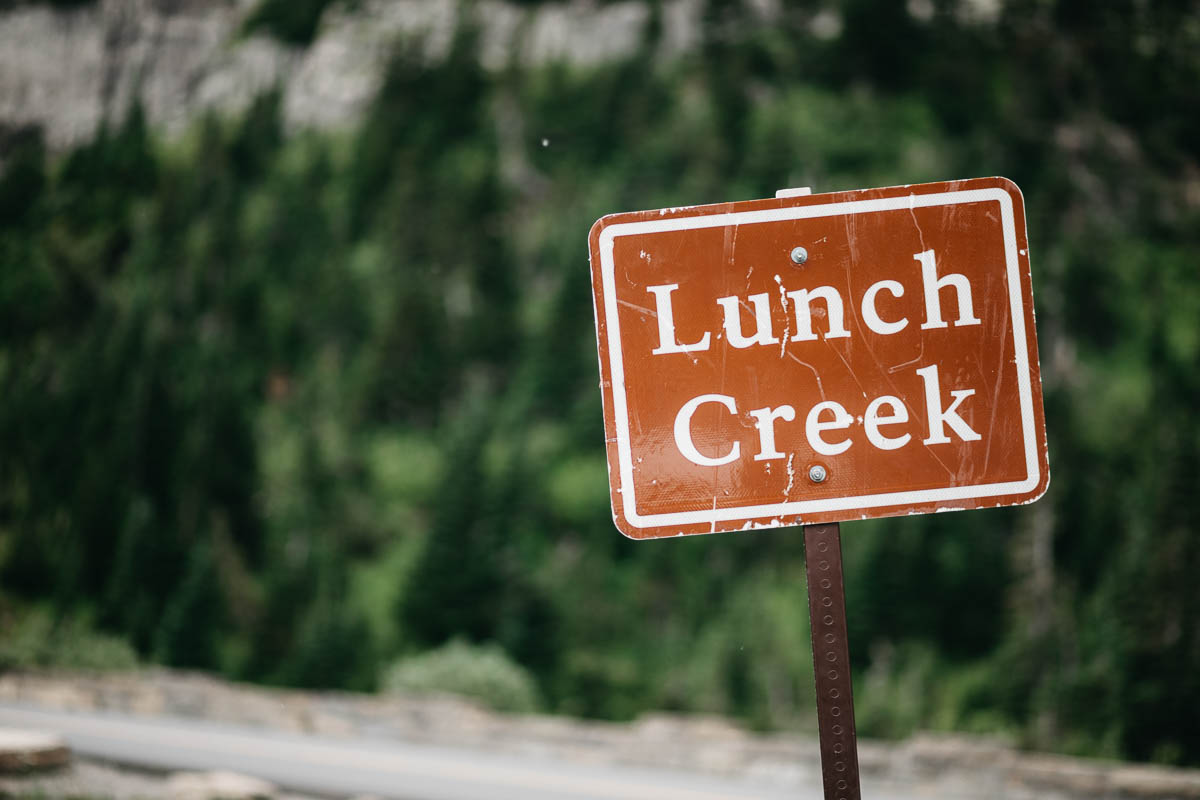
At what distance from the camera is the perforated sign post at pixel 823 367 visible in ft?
7.60

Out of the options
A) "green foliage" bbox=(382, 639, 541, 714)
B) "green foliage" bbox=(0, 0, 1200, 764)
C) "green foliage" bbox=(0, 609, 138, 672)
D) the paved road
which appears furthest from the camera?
"green foliage" bbox=(0, 609, 138, 672)

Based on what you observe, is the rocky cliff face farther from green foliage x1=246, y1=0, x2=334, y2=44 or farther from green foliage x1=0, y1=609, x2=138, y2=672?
green foliage x1=0, y1=609, x2=138, y2=672

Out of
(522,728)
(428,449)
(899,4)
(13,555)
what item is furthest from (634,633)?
(899,4)

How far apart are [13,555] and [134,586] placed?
308cm

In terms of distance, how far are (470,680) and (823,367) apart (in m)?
16.9

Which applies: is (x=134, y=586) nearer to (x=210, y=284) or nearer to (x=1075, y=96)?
(x=210, y=284)

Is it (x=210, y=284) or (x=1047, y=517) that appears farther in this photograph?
(x=210, y=284)

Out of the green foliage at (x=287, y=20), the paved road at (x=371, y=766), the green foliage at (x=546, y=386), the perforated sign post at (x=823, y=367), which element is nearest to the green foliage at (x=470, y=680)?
the green foliage at (x=546, y=386)

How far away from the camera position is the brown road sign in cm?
232

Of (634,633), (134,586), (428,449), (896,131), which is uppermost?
(896,131)

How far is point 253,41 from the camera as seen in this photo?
31828mm

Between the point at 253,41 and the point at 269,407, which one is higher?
the point at 253,41

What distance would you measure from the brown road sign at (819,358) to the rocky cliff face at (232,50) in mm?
28170

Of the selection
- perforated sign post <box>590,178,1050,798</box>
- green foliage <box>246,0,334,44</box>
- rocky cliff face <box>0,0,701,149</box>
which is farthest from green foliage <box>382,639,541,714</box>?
green foliage <box>246,0,334,44</box>
